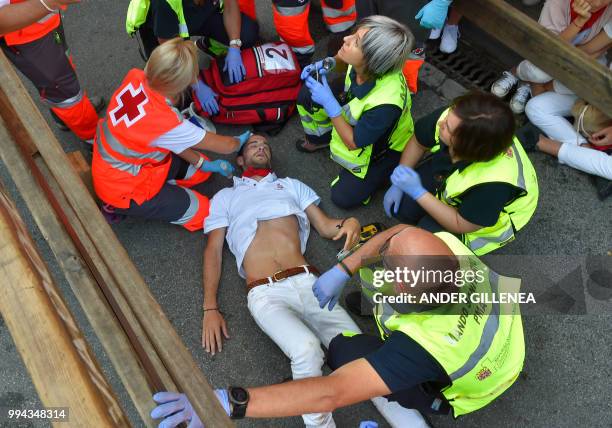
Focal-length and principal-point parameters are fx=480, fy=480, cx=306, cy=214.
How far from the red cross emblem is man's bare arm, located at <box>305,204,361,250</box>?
43.0 inches

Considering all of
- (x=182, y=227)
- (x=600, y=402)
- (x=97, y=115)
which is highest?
(x=97, y=115)

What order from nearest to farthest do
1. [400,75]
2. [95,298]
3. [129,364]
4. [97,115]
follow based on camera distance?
1. [129,364]
2. [95,298]
3. [400,75]
4. [97,115]

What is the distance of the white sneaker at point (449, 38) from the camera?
3.75 meters

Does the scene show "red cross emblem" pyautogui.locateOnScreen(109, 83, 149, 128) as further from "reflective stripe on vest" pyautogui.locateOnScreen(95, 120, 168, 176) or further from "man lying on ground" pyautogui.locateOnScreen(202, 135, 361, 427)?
"man lying on ground" pyautogui.locateOnScreen(202, 135, 361, 427)

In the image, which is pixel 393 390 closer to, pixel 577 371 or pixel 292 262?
pixel 292 262

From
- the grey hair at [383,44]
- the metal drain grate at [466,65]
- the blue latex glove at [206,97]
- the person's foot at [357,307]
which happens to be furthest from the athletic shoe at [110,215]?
the metal drain grate at [466,65]

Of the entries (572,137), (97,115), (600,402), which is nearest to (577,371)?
(600,402)

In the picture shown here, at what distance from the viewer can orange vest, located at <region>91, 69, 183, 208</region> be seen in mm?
2473

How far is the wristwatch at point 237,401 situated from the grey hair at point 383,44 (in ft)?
5.50

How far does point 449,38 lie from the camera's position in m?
3.78

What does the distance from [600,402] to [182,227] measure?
250cm

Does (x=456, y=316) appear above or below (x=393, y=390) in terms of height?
above

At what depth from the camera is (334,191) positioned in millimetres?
3070

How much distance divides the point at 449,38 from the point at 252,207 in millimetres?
2199
